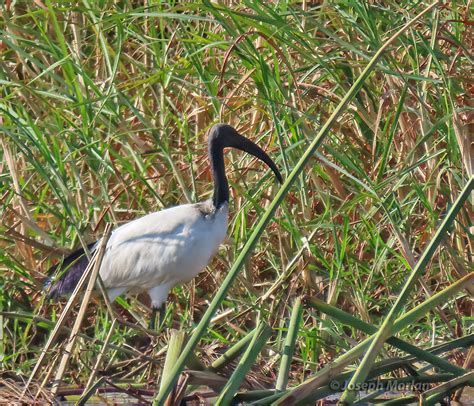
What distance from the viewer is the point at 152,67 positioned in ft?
14.9

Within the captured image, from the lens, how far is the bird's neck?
412 cm

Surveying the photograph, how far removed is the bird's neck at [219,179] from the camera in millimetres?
4117

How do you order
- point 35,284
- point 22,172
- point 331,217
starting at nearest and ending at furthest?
point 331,217 → point 35,284 → point 22,172

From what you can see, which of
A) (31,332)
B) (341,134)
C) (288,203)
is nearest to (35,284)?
(31,332)

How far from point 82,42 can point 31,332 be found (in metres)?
1.29

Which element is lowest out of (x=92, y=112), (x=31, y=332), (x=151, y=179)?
(x=31, y=332)

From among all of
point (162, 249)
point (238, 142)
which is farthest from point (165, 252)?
point (238, 142)

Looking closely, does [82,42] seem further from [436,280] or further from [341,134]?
[436,280]

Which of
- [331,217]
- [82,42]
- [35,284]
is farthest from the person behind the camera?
[82,42]

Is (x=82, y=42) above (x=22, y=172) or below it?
above

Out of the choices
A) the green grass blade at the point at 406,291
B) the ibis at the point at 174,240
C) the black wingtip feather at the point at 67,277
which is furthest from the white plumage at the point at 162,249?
the green grass blade at the point at 406,291

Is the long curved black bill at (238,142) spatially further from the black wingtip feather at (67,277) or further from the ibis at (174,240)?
the black wingtip feather at (67,277)

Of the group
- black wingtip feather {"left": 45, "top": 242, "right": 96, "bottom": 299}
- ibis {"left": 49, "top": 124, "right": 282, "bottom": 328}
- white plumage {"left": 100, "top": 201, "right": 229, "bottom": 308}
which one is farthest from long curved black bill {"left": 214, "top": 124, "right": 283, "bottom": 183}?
black wingtip feather {"left": 45, "top": 242, "right": 96, "bottom": 299}

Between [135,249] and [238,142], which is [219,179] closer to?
[238,142]
